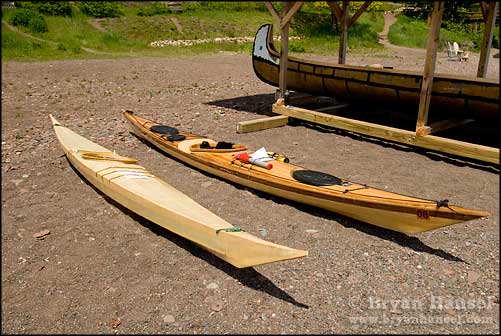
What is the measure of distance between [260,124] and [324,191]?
4.36 meters

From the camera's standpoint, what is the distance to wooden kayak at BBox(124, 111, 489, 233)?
4.26 meters

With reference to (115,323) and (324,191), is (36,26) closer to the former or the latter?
(324,191)

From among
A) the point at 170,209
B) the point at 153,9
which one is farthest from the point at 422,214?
the point at 153,9

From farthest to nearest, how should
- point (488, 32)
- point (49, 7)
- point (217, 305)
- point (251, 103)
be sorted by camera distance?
point (49, 7), point (251, 103), point (488, 32), point (217, 305)

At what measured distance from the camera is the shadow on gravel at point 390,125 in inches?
298

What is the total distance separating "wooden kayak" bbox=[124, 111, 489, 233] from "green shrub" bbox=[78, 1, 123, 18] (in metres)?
22.8


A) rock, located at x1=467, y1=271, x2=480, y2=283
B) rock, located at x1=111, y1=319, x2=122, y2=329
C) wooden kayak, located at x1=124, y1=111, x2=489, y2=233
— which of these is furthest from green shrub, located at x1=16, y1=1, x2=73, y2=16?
rock, located at x1=467, y1=271, x2=480, y2=283

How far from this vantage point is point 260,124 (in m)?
9.19

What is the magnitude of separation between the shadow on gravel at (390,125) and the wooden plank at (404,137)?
307 millimetres

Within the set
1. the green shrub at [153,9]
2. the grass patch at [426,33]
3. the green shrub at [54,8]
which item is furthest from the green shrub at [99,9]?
the grass patch at [426,33]

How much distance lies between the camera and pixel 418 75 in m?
8.12

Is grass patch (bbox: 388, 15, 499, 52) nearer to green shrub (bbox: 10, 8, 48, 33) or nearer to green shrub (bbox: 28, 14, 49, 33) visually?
green shrub (bbox: 28, 14, 49, 33)

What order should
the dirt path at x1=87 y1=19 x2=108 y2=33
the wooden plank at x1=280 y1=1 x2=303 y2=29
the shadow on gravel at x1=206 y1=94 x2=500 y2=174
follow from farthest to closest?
the dirt path at x1=87 y1=19 x2=108 y2=33
the wooden plank at x1=280 y1=1 x2=303 y2=29
the shadow on gravel at x1=206 y1=94 x2=500 y2=174

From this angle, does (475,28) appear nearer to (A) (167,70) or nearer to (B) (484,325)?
(A) (167,70)
